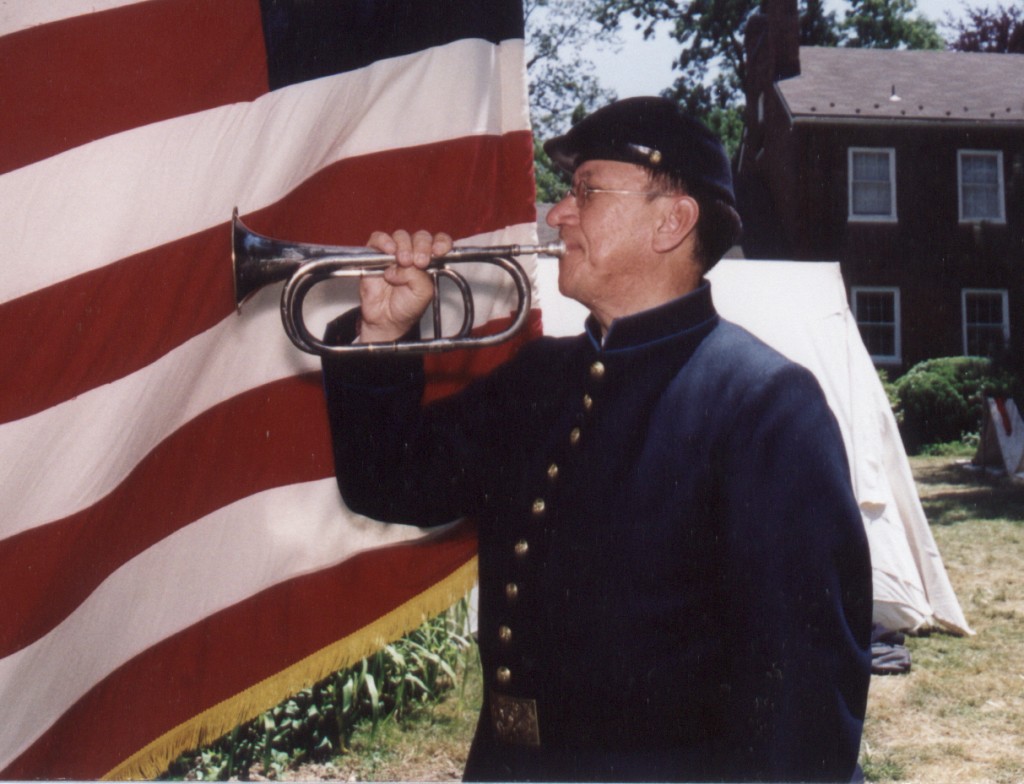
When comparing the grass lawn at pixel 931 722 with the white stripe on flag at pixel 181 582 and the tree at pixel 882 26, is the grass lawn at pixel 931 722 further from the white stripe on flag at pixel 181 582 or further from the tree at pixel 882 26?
the tree at pixel 882 26

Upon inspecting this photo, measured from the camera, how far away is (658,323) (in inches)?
84.3

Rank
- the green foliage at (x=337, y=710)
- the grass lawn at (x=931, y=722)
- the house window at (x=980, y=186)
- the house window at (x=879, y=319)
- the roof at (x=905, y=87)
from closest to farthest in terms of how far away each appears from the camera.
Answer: the green foliage at (x=337, y=710)
the grass lawn at (x=931, y=722)
the roof at (x=905, y=87)
the house window at (x=879, y=319)
the house window at (x=980, y=186)

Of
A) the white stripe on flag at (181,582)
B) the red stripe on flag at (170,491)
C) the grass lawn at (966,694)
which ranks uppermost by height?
the red stripe on flag at (170,491)

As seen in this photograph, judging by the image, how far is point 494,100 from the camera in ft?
9.21

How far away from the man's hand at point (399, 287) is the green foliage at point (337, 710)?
2.56 m

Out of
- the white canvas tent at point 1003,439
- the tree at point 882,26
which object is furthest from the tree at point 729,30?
the white canvas tent at point 1003,439

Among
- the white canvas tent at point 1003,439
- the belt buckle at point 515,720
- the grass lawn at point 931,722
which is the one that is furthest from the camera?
the white canvas tent at point 1003,439

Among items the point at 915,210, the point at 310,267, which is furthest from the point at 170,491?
the point at 915,210

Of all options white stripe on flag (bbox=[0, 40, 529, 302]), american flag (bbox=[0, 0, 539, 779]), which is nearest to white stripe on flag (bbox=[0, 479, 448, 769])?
american flag (bbox=[0, 0, 539, 779])

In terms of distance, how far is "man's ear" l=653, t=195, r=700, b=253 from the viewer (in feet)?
7.04

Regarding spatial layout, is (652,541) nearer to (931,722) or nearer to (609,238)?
(609,238)

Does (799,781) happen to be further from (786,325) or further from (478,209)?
(786,325)

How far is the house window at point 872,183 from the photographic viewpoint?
20609mm

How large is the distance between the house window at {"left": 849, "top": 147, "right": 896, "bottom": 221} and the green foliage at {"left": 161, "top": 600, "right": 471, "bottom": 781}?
56.4 feet
